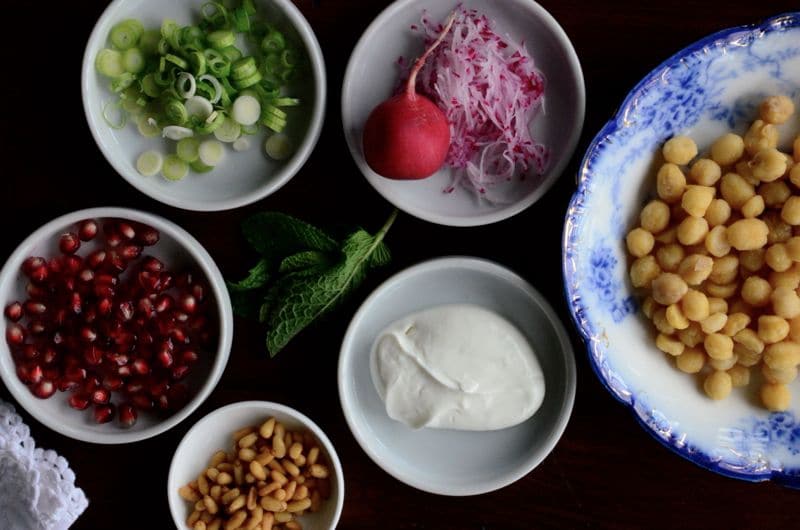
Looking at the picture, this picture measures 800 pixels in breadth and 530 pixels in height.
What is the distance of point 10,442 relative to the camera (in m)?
1.50

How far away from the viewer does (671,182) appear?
1.34 metres

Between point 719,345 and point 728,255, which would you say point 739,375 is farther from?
point 728,255

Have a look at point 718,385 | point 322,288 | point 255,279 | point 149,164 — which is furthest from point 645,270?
point 149,164

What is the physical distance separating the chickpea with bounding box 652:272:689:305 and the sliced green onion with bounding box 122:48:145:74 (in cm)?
103

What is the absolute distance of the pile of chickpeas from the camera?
4.31 feet

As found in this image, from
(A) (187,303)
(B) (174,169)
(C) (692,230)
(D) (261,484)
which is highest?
(B) (174,169)

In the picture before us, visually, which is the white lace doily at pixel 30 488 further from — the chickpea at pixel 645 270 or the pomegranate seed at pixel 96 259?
the chickpea at pixel 645 270

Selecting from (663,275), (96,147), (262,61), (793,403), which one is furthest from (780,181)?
(96,147)

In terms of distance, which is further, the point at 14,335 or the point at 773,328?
the point at 14,335

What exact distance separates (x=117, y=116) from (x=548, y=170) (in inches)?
32.8

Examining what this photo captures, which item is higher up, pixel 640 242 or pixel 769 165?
pixel 769 165

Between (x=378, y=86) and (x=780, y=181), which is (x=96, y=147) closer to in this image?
(x=378, y=86)

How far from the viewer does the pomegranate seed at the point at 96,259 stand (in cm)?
151

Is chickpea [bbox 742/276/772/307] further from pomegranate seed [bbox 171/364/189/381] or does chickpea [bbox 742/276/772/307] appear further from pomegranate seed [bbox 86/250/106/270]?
pomegranate seed [bbox 86/250/106/270]
